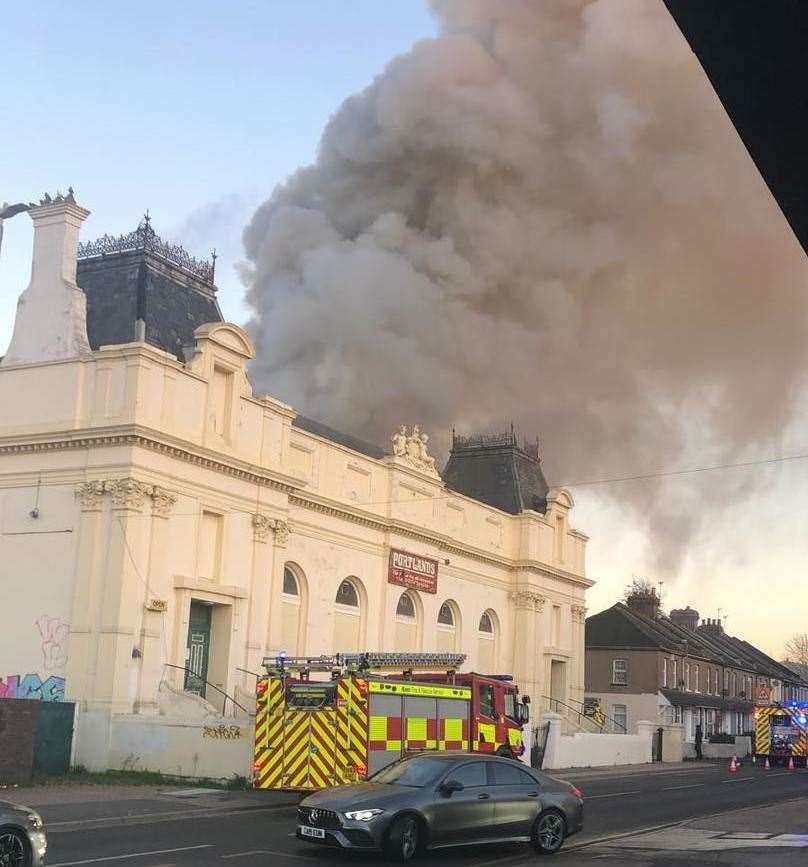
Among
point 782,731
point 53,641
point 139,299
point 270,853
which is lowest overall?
point 270,853

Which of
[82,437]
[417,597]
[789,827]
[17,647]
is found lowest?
[789,827]

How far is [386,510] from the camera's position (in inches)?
1655

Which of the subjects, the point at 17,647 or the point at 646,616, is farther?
the point at 646,616

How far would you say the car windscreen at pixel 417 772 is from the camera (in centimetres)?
1515

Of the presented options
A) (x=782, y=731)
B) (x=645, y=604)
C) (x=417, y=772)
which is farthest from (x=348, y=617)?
(x=645, y=604)

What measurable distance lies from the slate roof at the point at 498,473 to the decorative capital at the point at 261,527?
2061cm

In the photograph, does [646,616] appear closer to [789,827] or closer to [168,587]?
[168,587]

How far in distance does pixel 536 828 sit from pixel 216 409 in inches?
785

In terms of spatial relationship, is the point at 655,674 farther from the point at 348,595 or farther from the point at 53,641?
the point at 53,641

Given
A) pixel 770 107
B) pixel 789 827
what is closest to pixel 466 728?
pixel 789 827

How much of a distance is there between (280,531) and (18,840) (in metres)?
24.1

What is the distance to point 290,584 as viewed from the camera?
37.5 metres

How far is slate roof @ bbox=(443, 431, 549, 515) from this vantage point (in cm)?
5428

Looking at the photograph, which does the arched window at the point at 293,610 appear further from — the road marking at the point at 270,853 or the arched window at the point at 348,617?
the road marking at the point at 270,853
